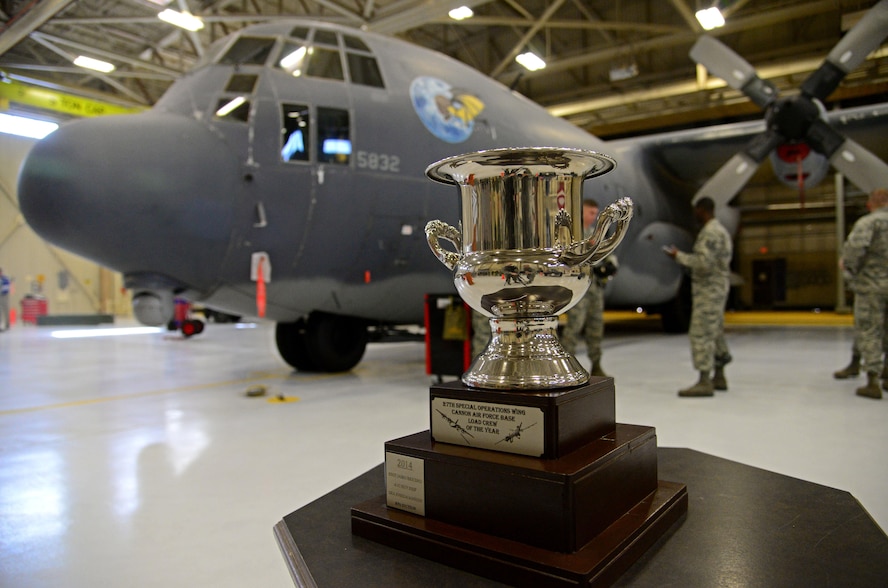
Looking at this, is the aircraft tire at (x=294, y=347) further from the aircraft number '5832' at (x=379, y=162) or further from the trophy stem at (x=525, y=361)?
the trophy stem at (x=525, y=361)

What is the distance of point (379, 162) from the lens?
4.80 m

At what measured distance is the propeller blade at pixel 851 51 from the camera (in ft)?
22.3

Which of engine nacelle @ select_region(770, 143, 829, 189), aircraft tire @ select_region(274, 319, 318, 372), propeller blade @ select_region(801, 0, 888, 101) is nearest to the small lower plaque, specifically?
aircraft tire @ select_region(274, 319, 318, 372)

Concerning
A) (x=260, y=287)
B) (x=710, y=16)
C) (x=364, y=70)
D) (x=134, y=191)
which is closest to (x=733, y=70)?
(x=710, y=16)

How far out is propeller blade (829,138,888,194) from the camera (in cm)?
682

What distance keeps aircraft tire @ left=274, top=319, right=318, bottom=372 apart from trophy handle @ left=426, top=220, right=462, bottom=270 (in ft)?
15.8

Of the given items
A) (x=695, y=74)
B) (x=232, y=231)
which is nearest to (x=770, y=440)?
(x=232, y=231)

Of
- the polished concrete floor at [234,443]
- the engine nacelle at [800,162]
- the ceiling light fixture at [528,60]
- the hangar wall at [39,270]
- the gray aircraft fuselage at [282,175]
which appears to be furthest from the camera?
the hangar wall at [39,270]

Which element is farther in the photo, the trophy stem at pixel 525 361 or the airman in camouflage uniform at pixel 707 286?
the airman in camouflage uniform at pixel 707 286

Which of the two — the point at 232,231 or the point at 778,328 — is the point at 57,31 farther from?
the point at 778,328

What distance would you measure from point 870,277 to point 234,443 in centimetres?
476

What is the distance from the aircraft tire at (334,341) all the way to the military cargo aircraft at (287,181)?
0.6 inches

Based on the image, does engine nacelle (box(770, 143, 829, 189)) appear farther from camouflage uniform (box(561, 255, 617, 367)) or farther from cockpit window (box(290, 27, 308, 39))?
cockpit window (box(290, 27, 308, 39))

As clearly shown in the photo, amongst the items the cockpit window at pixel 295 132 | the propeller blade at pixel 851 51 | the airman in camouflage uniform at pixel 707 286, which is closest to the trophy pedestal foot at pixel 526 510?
the airman in camouflage uniform at pixel 707 286
